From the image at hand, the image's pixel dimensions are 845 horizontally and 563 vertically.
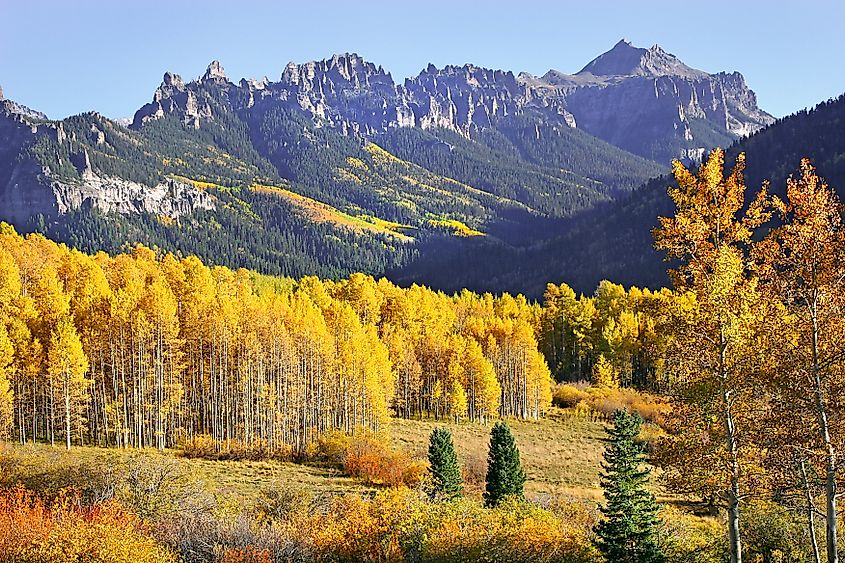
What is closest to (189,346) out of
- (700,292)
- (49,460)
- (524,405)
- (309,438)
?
(309,438)

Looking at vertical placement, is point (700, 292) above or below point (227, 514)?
above

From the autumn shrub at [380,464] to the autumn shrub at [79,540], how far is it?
78.0 feet

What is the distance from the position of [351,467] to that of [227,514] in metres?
22.2

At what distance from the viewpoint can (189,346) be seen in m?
58.0

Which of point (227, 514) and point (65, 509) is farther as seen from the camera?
point (227, 514)

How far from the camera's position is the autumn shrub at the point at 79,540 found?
22.9 metres

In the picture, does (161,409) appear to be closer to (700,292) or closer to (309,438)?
(309,438)

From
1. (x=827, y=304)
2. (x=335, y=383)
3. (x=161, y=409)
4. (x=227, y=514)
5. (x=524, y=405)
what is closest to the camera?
(x=827, y=304)

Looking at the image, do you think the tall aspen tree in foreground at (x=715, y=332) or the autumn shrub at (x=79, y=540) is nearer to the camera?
the tall aspen tree in foreground at (x=715, y=332)

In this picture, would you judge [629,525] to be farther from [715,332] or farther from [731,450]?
[715,332]

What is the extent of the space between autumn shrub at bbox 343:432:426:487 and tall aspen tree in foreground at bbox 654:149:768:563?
3193cm

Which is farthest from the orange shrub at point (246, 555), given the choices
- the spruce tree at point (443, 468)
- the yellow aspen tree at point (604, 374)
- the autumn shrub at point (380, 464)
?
the yellow aspen tree at point (604, 374)

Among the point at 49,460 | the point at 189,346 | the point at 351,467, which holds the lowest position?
the point at 351,467

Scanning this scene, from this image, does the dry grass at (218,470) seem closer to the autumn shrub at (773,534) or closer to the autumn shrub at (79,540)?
the autumn shrub at (79,540)
